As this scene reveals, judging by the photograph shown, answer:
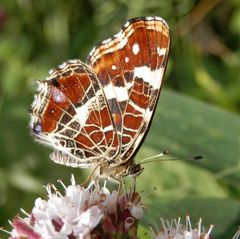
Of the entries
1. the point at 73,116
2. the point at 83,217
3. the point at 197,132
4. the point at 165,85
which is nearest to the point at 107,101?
the point at 73,116

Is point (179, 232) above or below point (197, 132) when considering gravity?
below

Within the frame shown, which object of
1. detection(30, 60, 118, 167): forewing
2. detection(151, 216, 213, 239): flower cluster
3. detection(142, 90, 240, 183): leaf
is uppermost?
detection(142, 90, 240, 183): leaf

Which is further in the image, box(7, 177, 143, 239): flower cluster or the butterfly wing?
the butterfly wing

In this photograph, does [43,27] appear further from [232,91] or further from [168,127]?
[168,127]

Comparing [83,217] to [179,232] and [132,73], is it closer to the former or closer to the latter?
[179,232]

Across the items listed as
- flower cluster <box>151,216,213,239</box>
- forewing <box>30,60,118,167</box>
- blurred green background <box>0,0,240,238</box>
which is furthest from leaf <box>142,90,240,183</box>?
flower cluster <box>151,216,213,239</box>

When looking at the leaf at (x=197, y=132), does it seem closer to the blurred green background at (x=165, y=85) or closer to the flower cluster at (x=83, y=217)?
the blurred green background at (x=165, y=85)

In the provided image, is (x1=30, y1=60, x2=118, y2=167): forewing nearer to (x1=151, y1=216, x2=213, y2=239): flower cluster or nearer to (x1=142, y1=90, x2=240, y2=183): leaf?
(x1=151, y1=216, x2=213, y2=239): flower cluster
